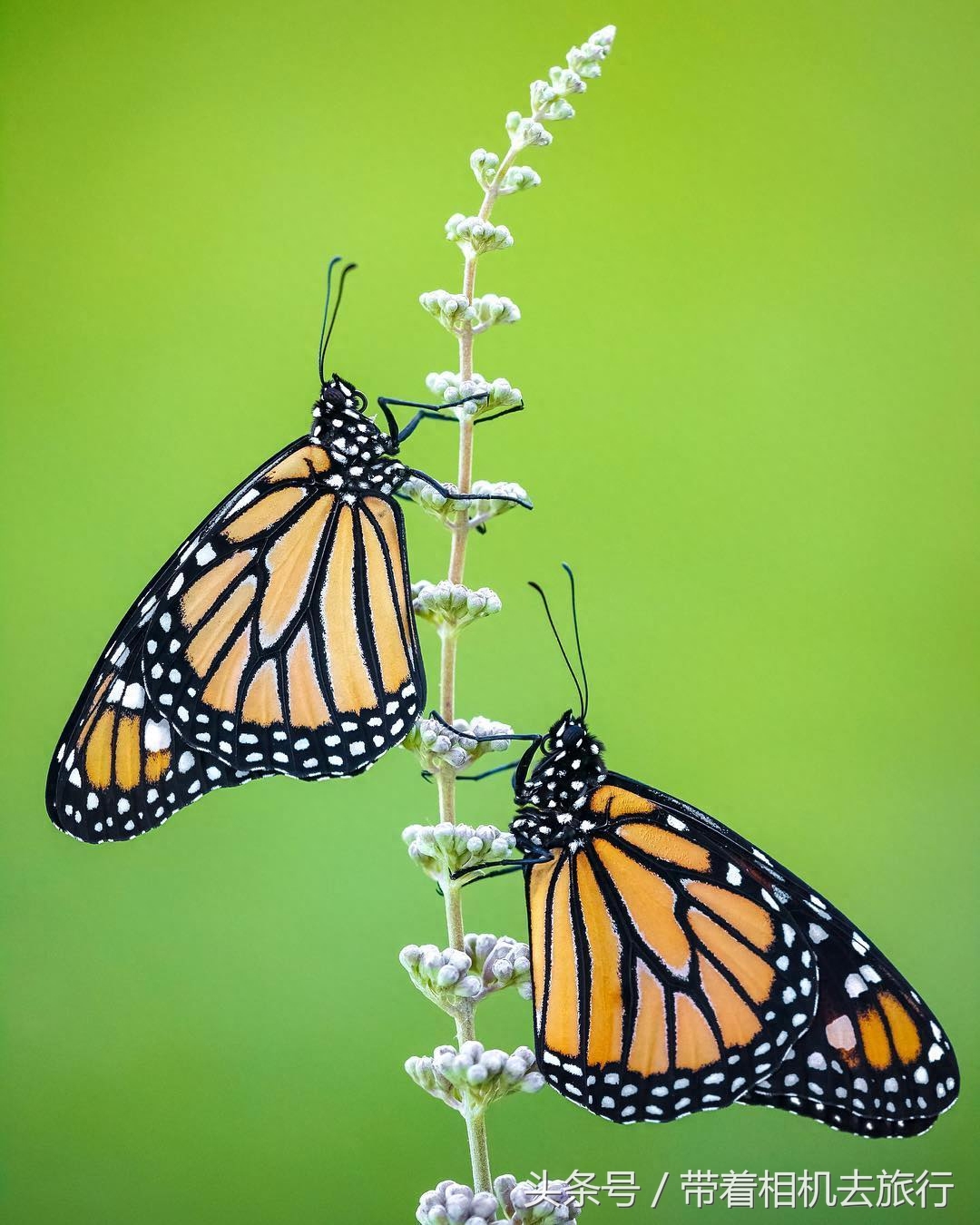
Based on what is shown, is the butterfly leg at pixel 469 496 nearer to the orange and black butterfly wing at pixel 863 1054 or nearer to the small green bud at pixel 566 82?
the small green bud at pixel 566 82

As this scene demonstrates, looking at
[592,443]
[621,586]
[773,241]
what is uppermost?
[773,241]

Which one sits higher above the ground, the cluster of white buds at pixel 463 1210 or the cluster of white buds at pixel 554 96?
the cluster of white buds at pixel 554 96

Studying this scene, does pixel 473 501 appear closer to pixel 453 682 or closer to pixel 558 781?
pixel 453 682

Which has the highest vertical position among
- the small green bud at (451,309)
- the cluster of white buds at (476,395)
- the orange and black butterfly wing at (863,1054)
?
the small green bud at (451,309)

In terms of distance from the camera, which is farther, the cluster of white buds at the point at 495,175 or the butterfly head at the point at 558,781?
the butterfly head at the point at 558,781

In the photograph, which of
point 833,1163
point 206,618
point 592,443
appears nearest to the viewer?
point 206,618

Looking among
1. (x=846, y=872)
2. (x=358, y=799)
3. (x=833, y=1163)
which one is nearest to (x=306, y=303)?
(x=358, y=799)

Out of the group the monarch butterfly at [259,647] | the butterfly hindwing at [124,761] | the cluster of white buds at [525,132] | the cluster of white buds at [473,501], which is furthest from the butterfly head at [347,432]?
the cluster of white buds at [525,132]

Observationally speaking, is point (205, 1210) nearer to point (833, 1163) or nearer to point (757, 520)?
point (833, 1163)
